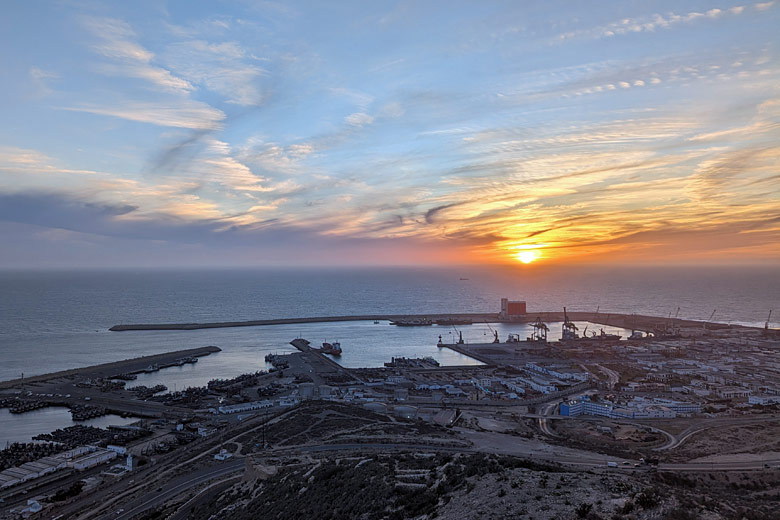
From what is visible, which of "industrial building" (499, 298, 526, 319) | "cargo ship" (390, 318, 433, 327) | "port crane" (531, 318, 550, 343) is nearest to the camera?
"port crane" (531, 318, 550, 343)

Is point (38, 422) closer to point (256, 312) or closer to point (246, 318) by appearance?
point (246, 318)

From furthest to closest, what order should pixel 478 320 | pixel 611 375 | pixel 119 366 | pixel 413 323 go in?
pixel 478 320 → pixel 413 323 → pixel 119 366 → pixel 611 375

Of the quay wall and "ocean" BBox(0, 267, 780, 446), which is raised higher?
"ocean" BBox(0, 267, 780, 446)

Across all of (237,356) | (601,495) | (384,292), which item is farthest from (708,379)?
(384,292)

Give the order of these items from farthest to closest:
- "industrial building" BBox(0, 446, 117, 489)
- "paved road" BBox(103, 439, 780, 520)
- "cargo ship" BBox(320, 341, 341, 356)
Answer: "cargo ship" BBox(320, 341, 341, 356) → "industrial building" BBox(0, 446, 117, 489) → "paved road" BBox(103, 439, 780, 520)

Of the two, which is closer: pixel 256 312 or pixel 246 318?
pixel 246 318

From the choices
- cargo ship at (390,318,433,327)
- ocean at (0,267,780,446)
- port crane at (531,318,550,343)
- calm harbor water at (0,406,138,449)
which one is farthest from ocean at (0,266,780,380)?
calm harbor water at (0,406,138,449)

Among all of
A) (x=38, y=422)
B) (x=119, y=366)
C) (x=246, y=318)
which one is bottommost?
(x=38, y=422)

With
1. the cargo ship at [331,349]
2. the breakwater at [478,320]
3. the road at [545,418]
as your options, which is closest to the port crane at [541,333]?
the breakwater at [478,320]

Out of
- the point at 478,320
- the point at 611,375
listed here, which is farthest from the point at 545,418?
the point at 478,320

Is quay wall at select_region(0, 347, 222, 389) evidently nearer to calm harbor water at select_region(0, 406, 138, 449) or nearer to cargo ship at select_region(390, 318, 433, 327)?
calm harbor water at select_region(0, 406, 138, 449)

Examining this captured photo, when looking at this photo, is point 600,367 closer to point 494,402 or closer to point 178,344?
point 494,402
